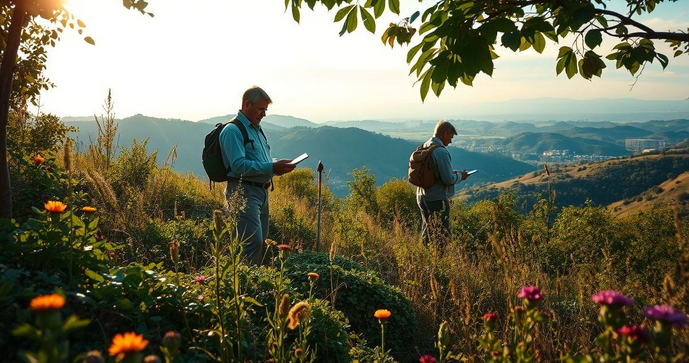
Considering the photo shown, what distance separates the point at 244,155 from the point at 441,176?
325 cm

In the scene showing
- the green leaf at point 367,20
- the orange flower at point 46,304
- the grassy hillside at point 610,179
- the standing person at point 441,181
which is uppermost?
the green leaf at point 367,20

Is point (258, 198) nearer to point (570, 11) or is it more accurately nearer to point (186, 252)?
point (186, 252)

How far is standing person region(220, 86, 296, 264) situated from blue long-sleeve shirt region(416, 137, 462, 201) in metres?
2.80

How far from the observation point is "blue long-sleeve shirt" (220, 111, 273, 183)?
405 cm

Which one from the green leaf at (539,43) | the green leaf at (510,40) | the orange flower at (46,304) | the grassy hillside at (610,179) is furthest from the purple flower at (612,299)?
the grassy hillside at (610,179)

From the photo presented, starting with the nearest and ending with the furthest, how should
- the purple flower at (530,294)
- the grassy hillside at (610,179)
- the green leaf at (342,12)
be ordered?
1. the purple flower at (530,294)
2. the green leaf at (342,12)
3. the grassy hillside at (610,179)

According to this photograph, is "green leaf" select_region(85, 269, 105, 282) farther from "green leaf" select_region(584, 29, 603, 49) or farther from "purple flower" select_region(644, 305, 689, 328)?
"green leaf" select_region(584, 29, 603, 49)

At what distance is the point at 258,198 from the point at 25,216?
2.36 meters

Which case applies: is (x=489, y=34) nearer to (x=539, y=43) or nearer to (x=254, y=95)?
(x=539, y=43)

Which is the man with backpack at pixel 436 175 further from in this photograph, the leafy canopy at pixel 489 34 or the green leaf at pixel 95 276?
the green leaf at pixel 95 276

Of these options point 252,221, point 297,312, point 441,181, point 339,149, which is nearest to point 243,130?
point 252,221

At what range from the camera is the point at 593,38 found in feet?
7.81

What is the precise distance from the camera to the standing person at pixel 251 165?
411 cm

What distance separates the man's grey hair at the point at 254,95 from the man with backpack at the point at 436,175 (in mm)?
2895
